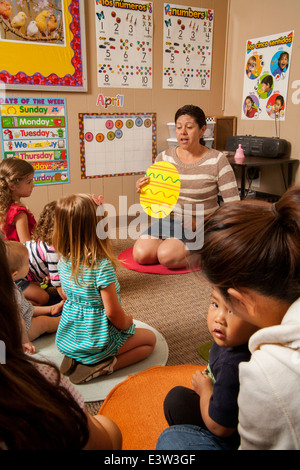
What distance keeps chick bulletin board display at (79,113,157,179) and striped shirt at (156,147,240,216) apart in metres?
0.86

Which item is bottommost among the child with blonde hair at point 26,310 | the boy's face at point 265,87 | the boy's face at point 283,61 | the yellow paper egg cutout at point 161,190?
the child with blonde hair at point 26,310

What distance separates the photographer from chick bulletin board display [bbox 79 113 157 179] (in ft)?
10.2

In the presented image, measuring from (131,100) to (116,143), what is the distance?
1.29ft

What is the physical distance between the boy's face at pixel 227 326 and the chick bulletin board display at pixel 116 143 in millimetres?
2577

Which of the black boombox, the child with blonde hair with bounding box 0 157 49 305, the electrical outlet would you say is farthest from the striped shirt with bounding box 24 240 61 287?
the electrical outlet

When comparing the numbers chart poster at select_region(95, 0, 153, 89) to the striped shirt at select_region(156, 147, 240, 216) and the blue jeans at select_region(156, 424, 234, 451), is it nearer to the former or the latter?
the striped shirt at select_region(156, 147, 240, 216)

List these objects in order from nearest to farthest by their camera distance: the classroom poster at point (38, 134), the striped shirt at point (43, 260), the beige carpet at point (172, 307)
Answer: the beige carpet at point (172, 307)
the striped shirt at point (43, 260)
the classroom poster at point (38, 134)

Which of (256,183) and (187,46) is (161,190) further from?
(187,46)

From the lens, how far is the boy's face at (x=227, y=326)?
29.6 inches

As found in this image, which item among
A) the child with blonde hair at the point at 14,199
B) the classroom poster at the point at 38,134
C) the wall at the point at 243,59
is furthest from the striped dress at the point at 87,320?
the wall at the point at 243,59

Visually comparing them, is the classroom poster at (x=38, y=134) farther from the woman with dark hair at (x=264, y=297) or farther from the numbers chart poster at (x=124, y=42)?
the woman with dark hair at (x=264, y=297)

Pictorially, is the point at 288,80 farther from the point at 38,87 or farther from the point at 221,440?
the point at 221,440
